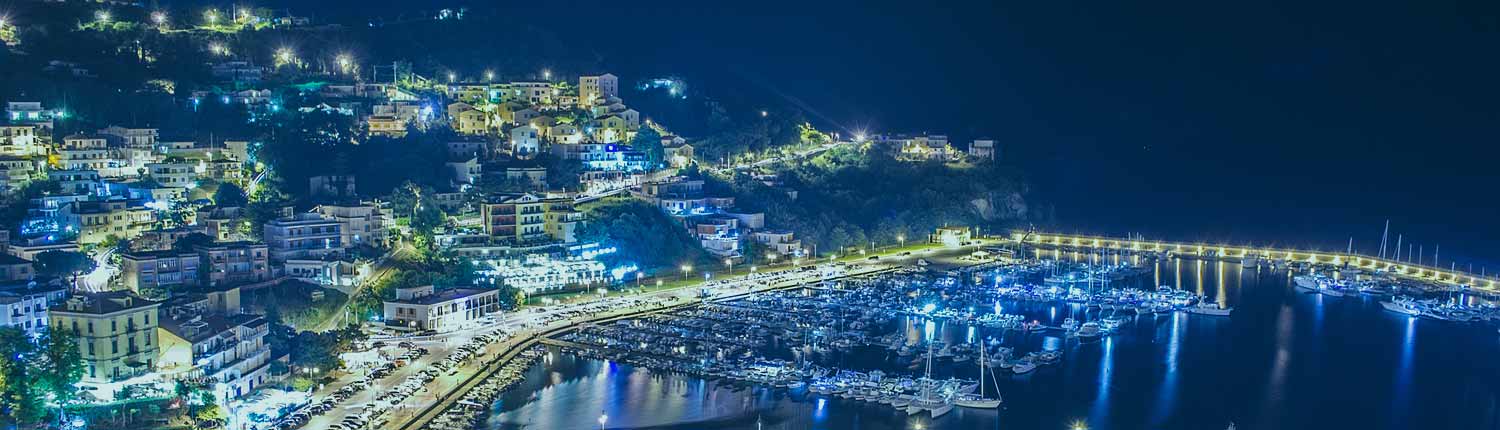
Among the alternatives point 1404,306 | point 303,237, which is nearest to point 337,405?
point 303,237

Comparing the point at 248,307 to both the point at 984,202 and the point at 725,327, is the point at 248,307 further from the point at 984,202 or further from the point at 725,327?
the point at 984,202

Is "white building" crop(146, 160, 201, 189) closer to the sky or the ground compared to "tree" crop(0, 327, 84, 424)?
closer to the sky

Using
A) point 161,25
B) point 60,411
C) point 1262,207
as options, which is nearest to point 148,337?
point 60,411

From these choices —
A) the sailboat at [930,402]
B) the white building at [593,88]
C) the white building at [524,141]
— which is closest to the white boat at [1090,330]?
the sailboat at [930,402]

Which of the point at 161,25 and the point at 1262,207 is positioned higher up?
the point at 161,25

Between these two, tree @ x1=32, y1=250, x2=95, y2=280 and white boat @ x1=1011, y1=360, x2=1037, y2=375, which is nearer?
white boat @ x1=1011, y1=360, x2=1037, y2=375

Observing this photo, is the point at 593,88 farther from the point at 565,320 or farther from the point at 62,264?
the point at 62,264

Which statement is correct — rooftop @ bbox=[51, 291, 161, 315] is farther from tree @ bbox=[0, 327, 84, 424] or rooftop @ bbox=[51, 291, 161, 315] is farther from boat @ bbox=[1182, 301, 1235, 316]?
boat @ bbox=[1182, 301, 1235, 316]

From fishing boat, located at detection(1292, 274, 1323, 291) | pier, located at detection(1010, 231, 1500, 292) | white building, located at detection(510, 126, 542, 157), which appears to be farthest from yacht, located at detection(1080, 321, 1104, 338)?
white building, located at detection(510, 126, 542, 157)
